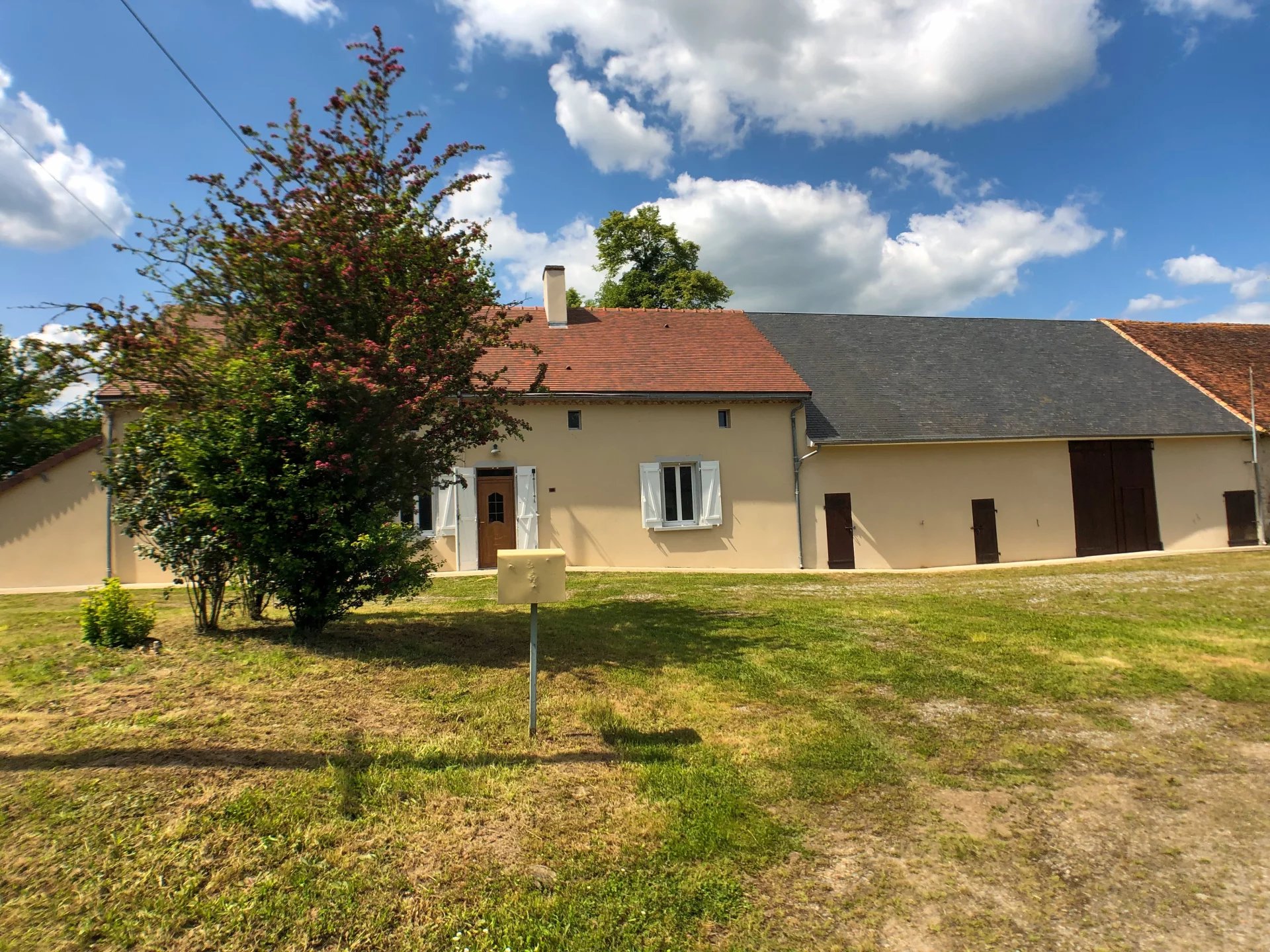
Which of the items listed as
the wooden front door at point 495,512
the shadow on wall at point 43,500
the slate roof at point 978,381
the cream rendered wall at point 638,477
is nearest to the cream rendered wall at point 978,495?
the slate roof at point 978,381

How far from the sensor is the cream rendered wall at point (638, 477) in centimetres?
1370

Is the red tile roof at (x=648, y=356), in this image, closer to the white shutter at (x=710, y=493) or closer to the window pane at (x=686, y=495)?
the white shutter at (x=710, y=493)

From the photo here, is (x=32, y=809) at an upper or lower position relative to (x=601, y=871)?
upper

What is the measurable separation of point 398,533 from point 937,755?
4.23 meters

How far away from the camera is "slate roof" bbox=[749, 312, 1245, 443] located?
1562cm

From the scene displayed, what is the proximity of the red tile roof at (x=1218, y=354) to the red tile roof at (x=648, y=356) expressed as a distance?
40.3ft

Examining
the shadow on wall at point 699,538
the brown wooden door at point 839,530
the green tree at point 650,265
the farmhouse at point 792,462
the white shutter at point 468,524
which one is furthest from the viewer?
the green tree at point 650,265

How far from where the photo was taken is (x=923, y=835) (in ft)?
10.4

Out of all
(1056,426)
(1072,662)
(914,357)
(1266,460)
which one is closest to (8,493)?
(1072,662)

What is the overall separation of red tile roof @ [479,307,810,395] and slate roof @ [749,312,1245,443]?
1.37 meters

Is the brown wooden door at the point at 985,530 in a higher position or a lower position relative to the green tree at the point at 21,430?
lower

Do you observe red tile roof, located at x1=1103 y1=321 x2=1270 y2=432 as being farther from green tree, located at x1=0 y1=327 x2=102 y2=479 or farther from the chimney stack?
green tree, located at x1=0 y1=327 x2=102 y2=479

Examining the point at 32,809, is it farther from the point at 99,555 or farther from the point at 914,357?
the point at 914,357

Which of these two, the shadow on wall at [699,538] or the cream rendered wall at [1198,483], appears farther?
the cream rendered wall at [1198,483]
